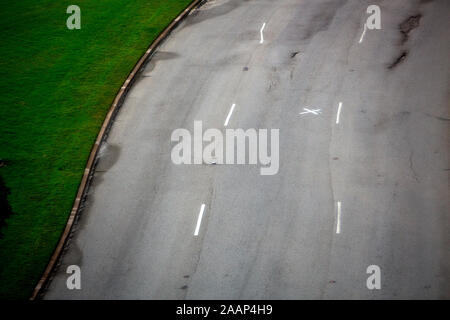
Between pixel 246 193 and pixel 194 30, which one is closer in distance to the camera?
pixel 246 193

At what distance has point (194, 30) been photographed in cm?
2566

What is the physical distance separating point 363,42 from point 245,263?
1373 cm

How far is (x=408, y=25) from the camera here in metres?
24.7

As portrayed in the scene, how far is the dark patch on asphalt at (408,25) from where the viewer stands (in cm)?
2401

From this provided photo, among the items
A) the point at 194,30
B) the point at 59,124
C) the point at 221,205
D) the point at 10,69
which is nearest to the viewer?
the point at 221,205

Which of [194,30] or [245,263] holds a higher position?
[194,30]

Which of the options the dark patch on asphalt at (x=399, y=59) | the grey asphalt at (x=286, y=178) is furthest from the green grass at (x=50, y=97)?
the dark patch on asphalt at (x=399, y=59)

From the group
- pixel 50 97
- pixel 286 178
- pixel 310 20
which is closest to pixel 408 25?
pixel 310 20

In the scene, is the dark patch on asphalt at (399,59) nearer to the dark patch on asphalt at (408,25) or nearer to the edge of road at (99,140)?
the dark patch on asphalt at (408,25)

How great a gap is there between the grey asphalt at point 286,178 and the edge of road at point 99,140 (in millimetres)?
260

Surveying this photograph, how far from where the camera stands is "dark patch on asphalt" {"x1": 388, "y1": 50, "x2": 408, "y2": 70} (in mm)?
21953

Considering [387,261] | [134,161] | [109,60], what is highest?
[109,60]
